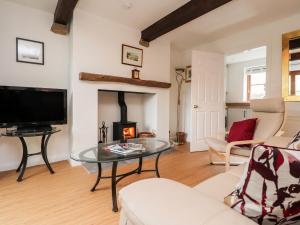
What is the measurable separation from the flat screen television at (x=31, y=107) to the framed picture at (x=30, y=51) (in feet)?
1.98

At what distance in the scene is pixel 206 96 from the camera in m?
3.85

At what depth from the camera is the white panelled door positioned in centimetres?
371

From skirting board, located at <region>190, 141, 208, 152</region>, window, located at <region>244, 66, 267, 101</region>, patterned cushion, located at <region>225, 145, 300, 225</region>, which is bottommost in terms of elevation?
skirting board, located at <region>190, 141, 208, 152</region>

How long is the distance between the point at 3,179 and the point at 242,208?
2.80m

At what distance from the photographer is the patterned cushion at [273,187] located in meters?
0.57

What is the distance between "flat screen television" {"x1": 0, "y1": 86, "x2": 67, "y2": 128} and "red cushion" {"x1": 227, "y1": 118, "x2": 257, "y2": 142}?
2.44 m

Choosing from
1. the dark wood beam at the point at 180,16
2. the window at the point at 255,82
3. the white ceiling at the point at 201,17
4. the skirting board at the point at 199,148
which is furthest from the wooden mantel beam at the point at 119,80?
the window at the point at 255,82

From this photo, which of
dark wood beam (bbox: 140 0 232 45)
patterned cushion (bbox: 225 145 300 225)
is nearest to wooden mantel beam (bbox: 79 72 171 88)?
dark wood beam (bbox: 140 0 232 45)

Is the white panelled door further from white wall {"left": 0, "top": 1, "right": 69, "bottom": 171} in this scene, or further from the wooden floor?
white wall {"left": 0, "top": 1, "right": 69, "bottom": 171}

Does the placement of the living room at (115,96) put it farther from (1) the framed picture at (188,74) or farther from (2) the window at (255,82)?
(2) the window at (255,82)

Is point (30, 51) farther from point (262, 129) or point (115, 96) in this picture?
point (262, 129)

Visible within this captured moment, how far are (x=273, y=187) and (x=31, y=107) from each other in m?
2.80

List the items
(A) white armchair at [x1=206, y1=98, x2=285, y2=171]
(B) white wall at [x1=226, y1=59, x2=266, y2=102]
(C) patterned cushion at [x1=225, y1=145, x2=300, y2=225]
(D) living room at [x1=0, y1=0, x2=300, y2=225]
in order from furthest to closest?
(B) white wall at [x1=226, y1=59, x2=266, y2=102]
(A) white armchair at [x1=206, y1=98, x2=285, y2=171]
(D) living room at [x1=0, y1=0, x2=300, y2=225]
(C) patterned cushion at [x1=225, y1=145, x2=300, y2=225]

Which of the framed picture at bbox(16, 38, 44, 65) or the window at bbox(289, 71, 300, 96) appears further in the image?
the window at bbox(289, 71, 300, 96)
